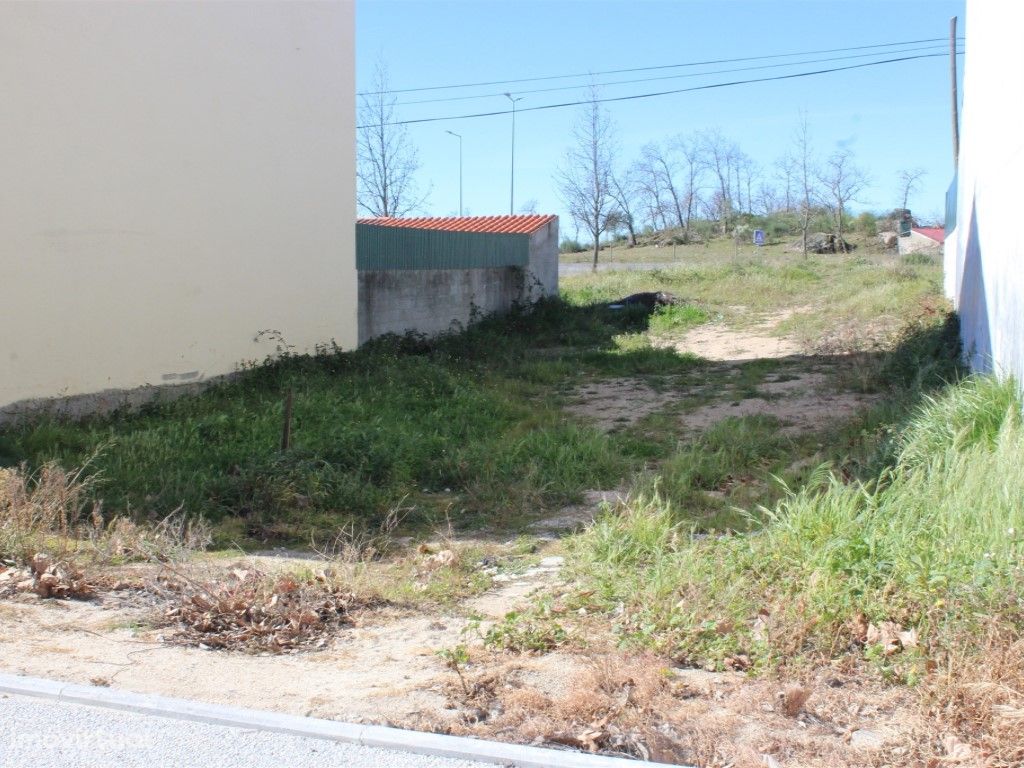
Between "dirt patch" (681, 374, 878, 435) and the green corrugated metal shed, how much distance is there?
592 cm

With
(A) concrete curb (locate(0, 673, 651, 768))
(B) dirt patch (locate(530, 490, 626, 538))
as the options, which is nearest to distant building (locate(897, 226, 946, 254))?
(B) dirt patch (locate(530, 490, 626, 538))

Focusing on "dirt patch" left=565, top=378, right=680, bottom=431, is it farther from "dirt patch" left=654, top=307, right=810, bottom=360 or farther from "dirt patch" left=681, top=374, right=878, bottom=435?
"dirt patch" left=654, top=307, right=810, bottom=360

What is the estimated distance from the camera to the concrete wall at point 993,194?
7512 millimetres

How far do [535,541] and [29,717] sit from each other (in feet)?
11.4

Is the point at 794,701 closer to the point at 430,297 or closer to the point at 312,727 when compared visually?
the point at 312,727

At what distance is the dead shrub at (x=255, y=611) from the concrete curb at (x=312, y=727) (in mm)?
768

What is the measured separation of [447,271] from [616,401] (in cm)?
601

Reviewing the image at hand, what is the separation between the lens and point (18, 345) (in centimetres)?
890

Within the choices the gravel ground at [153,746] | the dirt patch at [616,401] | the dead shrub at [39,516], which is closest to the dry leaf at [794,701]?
the gravel ground at [153,746]

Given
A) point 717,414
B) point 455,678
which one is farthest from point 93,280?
point 455,678

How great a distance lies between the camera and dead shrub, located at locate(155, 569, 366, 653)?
13.8ft

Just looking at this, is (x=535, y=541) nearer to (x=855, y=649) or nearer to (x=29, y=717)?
(x=855, y=649)

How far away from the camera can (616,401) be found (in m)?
11.8

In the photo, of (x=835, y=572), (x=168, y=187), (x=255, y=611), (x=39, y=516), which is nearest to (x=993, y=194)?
(x=835, y=572)
